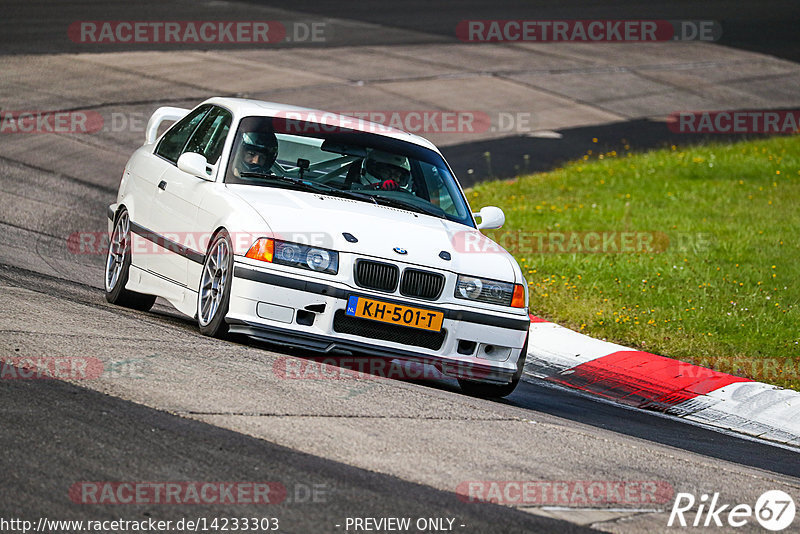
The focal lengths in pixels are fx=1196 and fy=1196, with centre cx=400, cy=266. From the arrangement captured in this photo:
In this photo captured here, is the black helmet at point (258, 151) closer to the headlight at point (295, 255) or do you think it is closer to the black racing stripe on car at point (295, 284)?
the headlight at point (295, 255)

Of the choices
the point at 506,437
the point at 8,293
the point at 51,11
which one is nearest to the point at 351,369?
the point at 506,437

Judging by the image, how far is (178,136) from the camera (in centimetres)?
945

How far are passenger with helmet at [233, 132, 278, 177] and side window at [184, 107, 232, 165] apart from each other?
0.19 m

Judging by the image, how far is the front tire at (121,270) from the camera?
357 inches

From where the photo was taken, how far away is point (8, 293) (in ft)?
26.6

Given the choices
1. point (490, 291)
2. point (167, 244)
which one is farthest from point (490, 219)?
point (167, 244)

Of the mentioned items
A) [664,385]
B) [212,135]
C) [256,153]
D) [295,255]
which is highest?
[212,135]

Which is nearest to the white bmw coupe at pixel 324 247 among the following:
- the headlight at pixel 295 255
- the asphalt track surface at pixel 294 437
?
the headlight at pixel 295 255

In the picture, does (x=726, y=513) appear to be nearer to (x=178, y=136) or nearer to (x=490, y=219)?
(x=490, y=219)

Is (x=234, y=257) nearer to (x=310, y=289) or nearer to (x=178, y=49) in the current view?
(x=310, y=289)

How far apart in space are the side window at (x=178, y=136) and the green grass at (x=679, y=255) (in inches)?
149

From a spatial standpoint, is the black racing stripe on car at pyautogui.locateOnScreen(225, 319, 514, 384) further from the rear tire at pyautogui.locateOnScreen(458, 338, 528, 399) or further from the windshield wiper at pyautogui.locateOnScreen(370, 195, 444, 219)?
the windshield wiper at pyautogui.locateOnScreen(370, 195, 444, 219)

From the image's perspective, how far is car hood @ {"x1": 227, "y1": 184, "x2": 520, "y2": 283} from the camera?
24.3 ft

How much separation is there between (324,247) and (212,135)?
1927mm
